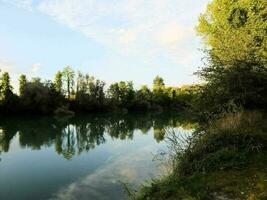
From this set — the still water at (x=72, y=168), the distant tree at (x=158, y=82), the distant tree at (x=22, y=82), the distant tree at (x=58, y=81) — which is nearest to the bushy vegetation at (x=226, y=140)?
the still water at (x=72, y=168)

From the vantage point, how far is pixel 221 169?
7.45m

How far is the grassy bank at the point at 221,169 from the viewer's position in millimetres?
6215

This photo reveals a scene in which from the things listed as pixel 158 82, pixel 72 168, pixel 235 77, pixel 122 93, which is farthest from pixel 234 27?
pixel 158 82

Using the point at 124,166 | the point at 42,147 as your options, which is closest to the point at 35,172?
the point at 124,166

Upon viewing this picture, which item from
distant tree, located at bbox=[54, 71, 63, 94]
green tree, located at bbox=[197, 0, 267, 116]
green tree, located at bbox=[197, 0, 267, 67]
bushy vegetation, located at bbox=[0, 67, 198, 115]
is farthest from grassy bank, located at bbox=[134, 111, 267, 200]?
distant tree, located at bbox=[54, 71, 63, 94]

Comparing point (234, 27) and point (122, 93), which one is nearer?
point (234, 27)

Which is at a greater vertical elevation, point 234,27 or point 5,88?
point 234,27

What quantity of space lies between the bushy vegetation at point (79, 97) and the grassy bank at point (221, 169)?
1391 inches

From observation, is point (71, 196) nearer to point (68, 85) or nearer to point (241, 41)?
point (241, 41)

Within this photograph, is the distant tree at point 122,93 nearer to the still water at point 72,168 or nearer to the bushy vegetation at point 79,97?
the bushy vegetation at point 79,97

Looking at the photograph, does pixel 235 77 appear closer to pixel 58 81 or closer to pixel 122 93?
pixel 58 81

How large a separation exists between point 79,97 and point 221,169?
2475 inches

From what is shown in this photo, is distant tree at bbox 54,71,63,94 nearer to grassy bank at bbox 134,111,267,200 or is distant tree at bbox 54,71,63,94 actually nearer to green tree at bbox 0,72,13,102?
green tree at bbox 0,72,13,102

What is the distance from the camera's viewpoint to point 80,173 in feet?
49.9
